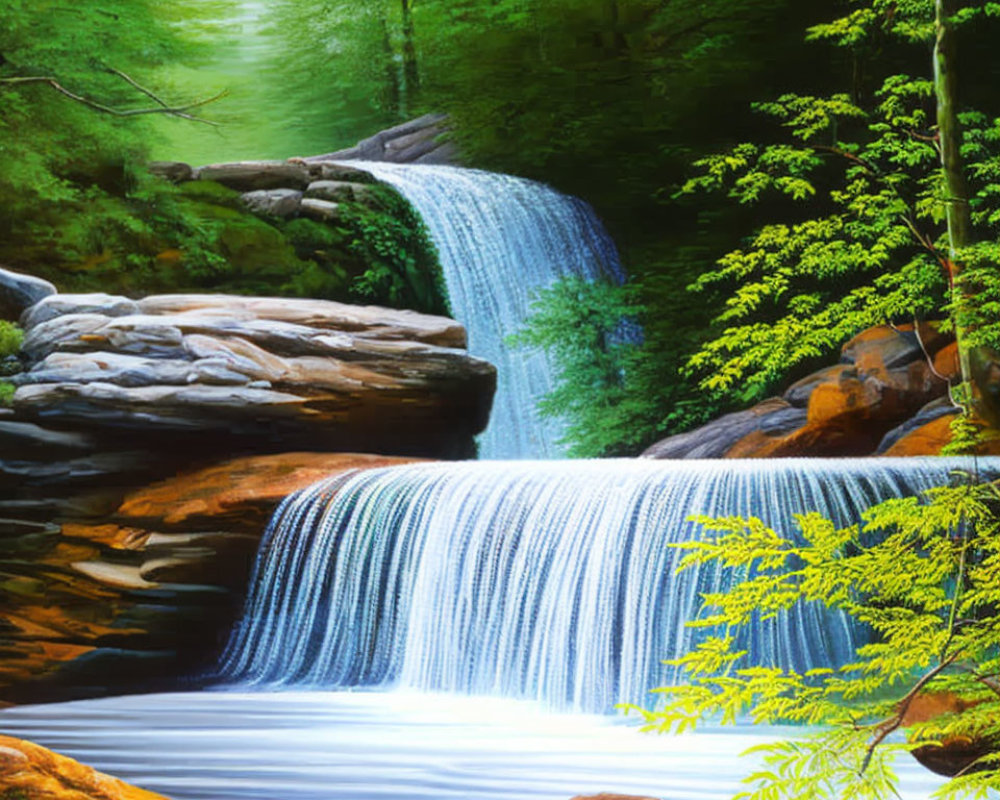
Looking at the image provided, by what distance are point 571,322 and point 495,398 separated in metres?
0.43

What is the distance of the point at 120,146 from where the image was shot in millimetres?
4750

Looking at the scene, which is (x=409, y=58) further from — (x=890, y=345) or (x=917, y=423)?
(x=917, y=423)

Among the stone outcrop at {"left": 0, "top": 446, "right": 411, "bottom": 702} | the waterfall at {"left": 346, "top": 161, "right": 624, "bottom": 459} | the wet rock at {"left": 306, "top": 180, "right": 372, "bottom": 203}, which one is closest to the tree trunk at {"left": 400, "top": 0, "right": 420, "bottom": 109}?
the waterfall at {"left": 346, "top": 161, "right": 624, "bottom": 459}

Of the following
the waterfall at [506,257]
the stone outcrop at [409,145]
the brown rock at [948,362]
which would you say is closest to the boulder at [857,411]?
the brown rock at [948,362]

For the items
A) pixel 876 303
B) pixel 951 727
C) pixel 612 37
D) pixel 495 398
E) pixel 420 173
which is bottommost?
pixel 951 727

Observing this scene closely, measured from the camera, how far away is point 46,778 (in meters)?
2.91

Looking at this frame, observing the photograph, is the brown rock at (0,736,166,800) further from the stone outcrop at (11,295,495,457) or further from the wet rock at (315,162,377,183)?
the wet rock at (315,162,377,183)

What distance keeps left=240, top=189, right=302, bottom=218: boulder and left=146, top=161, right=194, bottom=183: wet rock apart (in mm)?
236

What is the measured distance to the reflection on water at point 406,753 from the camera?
3.44 m

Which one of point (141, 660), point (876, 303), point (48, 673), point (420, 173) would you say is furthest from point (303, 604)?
point (876, 303)

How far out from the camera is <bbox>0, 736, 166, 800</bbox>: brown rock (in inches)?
113

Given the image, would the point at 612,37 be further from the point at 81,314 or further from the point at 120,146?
the point at 81,314

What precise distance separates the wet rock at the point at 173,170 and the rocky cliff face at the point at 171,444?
505mm

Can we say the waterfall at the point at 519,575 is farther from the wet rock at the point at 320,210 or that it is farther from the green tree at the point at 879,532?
the wet rock at the point at 320,210
